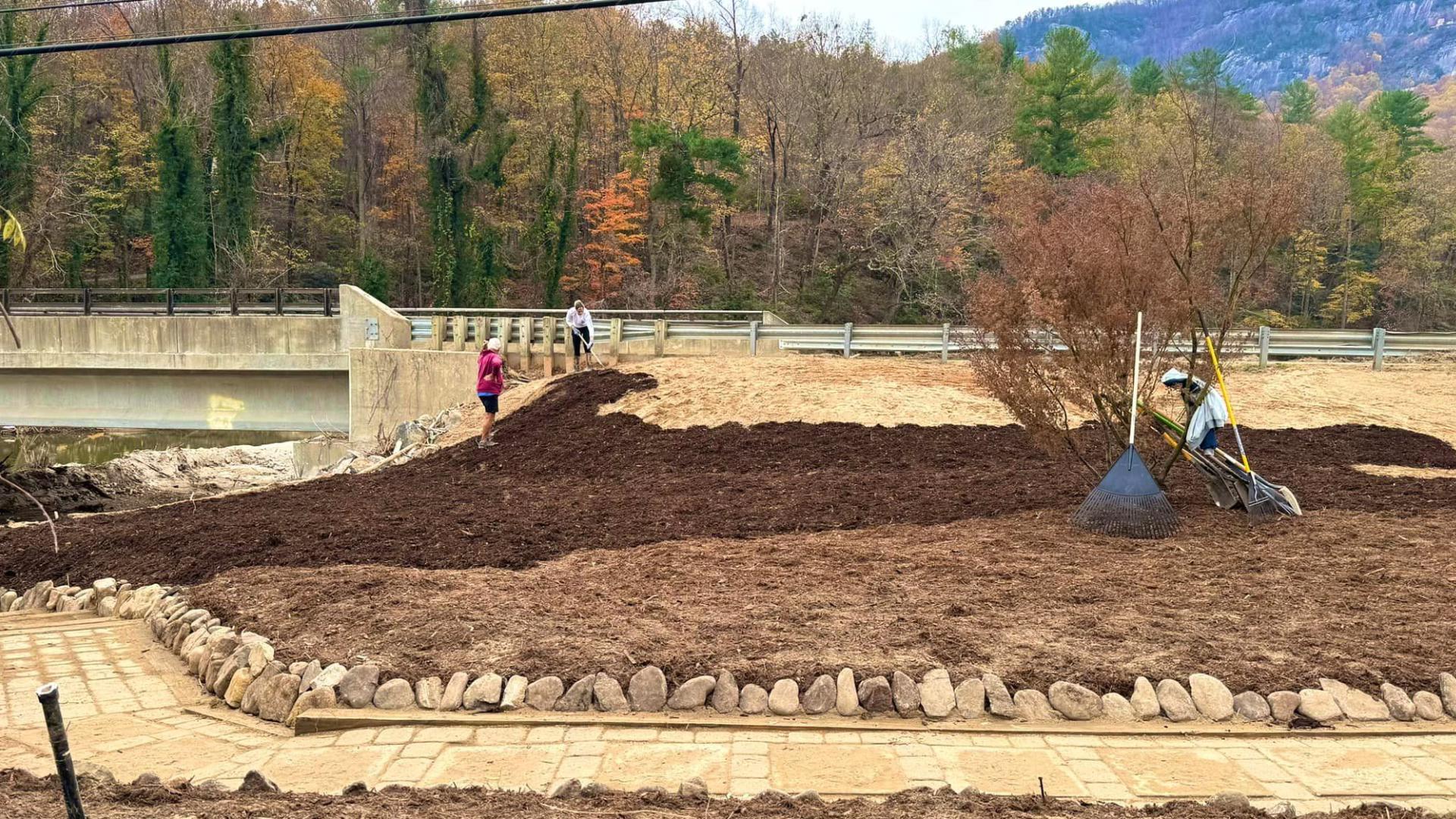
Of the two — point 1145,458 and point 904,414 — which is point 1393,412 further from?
point 1145,458

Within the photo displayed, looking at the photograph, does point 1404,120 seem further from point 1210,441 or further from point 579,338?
point 1210,441

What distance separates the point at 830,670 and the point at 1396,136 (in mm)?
67953

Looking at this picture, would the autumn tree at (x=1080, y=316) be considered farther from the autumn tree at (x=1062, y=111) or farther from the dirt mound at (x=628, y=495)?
the autumn tree at (x=1062, y=111)

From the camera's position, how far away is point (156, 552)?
38.9 feet

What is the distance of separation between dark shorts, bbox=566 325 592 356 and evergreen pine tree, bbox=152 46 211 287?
25412 mm

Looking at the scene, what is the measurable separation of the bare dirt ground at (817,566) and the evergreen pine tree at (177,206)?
31.8 metres

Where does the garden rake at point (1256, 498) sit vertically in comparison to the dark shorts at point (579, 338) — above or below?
below

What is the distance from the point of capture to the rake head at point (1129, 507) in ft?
35.1

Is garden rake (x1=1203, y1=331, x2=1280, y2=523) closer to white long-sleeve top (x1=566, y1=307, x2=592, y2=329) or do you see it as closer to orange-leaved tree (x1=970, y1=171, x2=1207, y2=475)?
orange-leaved tree (x1=970, y1=171, x2=1207, y2=475)

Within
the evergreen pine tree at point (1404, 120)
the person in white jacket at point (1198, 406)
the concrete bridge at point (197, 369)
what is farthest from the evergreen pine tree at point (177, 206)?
the evergreen pine tree at point (1404, 120)

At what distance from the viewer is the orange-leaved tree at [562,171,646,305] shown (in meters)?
46.6

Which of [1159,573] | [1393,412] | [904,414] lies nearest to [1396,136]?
[1393,412]

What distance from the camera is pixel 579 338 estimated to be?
24922mm

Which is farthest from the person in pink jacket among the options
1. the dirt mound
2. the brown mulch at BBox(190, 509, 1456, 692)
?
the brown mulch at BBox(190, 509, 1456, 692)
